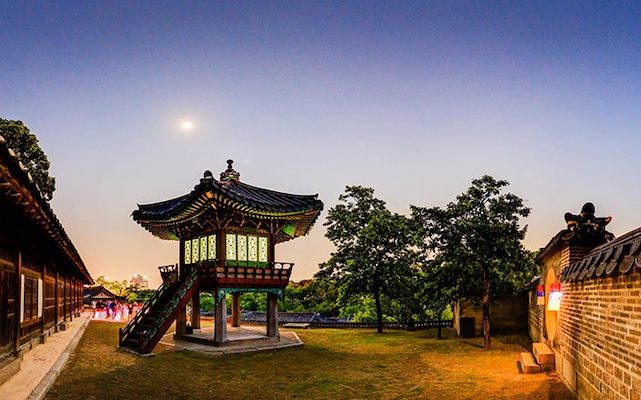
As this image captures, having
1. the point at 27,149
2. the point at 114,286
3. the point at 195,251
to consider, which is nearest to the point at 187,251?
the point at 195,251

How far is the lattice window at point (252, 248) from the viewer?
2427cm

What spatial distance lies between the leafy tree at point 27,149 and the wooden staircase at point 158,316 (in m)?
10.0

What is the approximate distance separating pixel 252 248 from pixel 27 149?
554 inches

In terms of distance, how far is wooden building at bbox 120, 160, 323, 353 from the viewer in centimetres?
2200

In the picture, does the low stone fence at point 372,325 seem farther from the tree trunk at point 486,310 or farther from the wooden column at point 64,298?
the wooden column at point 64,298

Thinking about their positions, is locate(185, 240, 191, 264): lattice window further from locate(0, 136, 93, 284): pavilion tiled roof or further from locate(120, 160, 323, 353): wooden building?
locate(0, 136, 93, 284): pavilion tiled roof

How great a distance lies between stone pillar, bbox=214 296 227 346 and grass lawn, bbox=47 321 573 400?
69.2 inches


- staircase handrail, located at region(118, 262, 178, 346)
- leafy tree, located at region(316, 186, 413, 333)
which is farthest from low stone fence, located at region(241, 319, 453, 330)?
staircase handrail, located at region(118, 262, 178, 346)

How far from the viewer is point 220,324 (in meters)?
22.2

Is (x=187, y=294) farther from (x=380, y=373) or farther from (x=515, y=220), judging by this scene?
(x=515, y=220)

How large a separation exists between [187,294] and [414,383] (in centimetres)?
1120

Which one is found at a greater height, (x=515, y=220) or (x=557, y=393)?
(x=515, y=220)

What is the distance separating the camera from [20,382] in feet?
35.6

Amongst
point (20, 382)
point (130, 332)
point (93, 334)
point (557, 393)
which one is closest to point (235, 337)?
point (130, 332)
